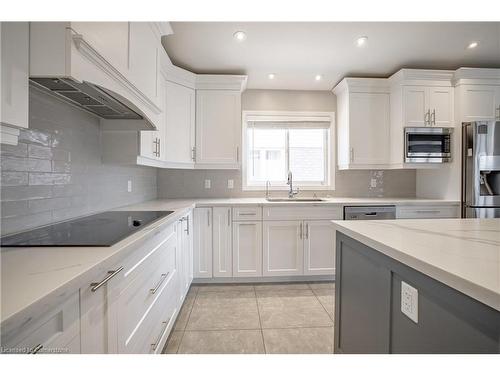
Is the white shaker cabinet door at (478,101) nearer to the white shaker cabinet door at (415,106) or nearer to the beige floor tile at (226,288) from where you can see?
the white shaker cabinet door at (415,106)

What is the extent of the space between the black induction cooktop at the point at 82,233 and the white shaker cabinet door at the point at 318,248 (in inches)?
70.4

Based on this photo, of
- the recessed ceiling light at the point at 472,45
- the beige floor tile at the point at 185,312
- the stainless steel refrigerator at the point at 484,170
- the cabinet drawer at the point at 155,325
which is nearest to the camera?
the cabinet drawer at the point at 155,325

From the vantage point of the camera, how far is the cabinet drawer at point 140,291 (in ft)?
3.17

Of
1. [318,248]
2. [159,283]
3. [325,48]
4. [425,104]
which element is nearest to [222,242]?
[318,248]

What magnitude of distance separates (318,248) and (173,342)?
170cm

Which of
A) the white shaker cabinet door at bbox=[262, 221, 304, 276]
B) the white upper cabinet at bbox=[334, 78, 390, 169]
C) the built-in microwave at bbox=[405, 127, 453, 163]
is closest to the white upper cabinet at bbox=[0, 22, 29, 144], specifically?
the white shaker cabinet door at bbox=[262, 221, 304, 276]

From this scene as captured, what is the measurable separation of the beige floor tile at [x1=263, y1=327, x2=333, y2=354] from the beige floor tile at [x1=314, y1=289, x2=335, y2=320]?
29 centimetres

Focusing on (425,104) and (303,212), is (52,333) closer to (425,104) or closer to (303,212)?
(303,212)

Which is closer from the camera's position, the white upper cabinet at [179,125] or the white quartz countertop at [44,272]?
the white quartz countertop at [44,272]

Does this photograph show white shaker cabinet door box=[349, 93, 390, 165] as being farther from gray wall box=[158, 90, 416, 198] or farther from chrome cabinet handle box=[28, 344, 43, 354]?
chrome cabinet handle box=[28, 344, 43, 354]

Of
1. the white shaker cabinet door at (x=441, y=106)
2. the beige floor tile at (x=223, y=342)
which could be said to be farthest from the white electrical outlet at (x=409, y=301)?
the white shaker cabinet door at (x=441, y=106)

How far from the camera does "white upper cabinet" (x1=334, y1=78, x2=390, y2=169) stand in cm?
300

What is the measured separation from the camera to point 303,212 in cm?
267

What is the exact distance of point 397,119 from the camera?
9.49 ft
